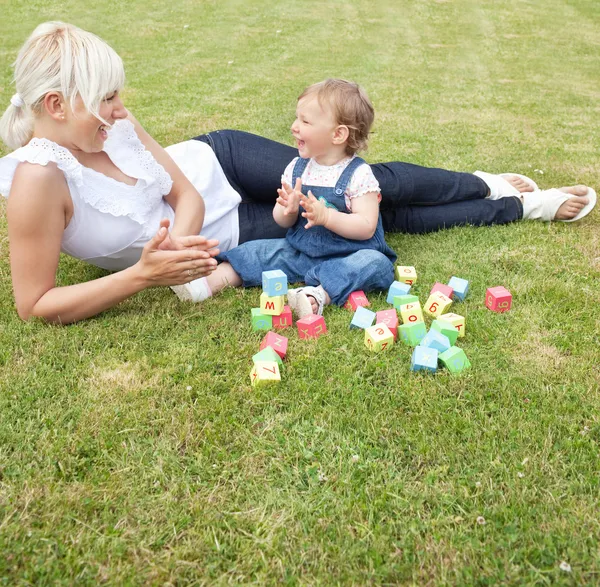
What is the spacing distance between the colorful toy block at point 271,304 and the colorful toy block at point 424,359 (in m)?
0.78

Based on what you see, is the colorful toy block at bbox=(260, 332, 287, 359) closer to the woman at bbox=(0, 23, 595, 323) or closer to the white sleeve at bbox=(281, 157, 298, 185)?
the woman at bbox=(0, 23, 595, 323)

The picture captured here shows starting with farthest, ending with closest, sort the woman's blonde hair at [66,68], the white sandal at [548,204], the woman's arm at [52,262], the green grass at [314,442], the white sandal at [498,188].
→ the white sandal at [498,188] < the white sandal at [548,204] < the woman's arm at [52,262] < the woman's blonde hair at [66,68] < the green grass at [314,442]

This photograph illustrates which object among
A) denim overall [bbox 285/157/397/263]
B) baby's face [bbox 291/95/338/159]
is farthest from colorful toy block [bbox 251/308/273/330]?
baby's face [bbox 291/95/338/159]

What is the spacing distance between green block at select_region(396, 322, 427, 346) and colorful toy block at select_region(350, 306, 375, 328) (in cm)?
18

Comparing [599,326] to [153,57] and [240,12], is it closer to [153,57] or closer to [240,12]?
[153,57]

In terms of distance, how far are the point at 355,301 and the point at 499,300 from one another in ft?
2.61

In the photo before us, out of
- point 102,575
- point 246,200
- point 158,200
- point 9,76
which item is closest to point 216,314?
point 158,200

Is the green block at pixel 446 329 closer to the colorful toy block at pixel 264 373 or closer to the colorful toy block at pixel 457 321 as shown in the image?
the colorful toy block at pixel 457 321

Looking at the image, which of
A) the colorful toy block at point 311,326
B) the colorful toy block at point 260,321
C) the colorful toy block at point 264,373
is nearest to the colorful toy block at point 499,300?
the colorful toy block at point 311,326

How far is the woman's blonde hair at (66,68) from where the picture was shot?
8.73 ft

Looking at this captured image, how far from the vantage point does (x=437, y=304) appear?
11.0 ft

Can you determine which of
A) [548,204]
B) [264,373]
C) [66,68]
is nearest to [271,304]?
→ [264,373]

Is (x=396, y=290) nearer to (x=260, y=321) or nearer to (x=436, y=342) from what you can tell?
(x=436, y=342)

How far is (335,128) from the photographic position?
3.55m
